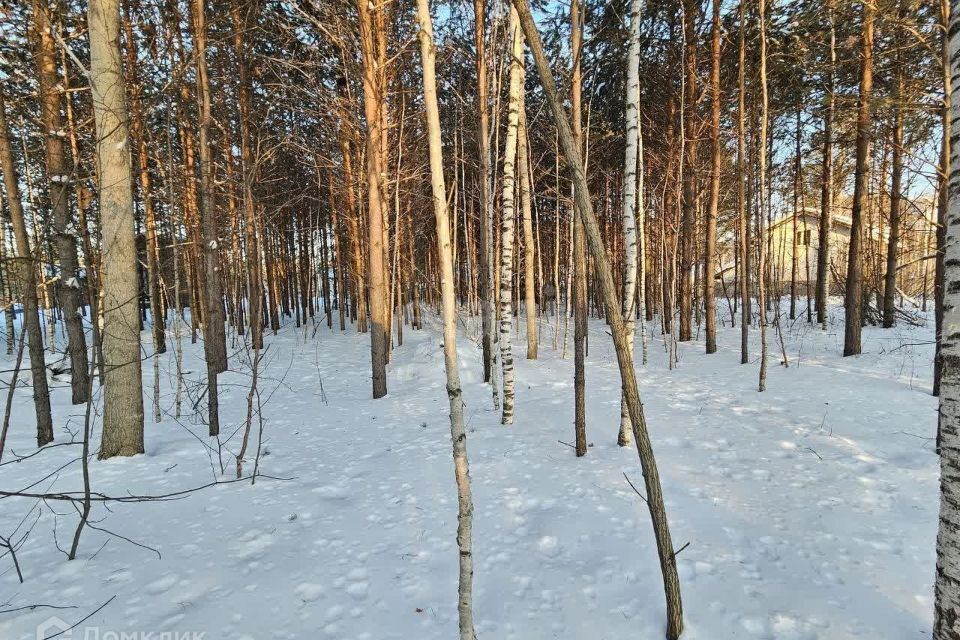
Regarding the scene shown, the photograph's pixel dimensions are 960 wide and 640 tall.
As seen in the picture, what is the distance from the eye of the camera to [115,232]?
486 cm

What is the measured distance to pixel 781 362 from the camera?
365 inches

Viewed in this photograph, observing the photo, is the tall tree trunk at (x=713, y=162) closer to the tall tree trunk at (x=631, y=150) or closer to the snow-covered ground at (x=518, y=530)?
the snow-covered ground at (x=518, y=530)

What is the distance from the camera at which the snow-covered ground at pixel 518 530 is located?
2.55m

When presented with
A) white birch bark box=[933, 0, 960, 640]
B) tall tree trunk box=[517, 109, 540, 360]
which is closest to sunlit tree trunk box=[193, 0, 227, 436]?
tall tree trunk box=[517, 109, 540, 360]

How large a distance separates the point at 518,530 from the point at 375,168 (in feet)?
23.6

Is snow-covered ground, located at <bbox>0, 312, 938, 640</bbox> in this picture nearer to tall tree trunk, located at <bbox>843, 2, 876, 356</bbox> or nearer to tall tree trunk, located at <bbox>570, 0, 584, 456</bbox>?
tall tree trunk, located at <bbox>570, 0, 584, 456</bbox>

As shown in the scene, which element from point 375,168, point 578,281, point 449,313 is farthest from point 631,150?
point 375,168

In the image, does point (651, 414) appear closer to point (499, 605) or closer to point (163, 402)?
point (499, 605)

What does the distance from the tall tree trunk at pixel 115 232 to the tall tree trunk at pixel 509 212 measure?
15.5ft

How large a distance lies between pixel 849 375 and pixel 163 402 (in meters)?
13.8

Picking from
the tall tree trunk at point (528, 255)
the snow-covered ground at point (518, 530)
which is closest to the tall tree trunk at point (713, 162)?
the snow-covered ground at point (518, 530)

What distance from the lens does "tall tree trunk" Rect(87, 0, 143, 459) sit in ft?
15.5

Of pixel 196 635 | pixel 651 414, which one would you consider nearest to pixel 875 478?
pixel 651 414

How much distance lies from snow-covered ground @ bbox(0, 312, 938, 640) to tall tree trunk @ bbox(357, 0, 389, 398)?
2.25 metres
